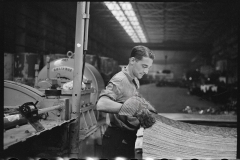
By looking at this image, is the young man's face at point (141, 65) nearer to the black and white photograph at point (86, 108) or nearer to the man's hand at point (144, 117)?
the black and white photograph at point (86, 108)

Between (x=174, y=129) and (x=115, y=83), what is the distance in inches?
21.8

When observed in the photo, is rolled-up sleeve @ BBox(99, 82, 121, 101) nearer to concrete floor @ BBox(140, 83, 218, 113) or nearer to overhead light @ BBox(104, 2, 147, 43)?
concrete floor @ BBox(140, 83, 218, 113)

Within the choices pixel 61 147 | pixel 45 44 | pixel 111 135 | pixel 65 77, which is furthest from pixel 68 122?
pixel 45 44

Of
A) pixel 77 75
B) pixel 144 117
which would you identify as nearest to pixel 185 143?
pixel 144 117

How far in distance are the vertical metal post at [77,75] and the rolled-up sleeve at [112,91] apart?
64 centimetres

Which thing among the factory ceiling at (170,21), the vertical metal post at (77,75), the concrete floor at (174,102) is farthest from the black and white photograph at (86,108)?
the factory ceiling at (170,21)

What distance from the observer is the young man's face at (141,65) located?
1798 mm

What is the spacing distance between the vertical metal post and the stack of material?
93cm

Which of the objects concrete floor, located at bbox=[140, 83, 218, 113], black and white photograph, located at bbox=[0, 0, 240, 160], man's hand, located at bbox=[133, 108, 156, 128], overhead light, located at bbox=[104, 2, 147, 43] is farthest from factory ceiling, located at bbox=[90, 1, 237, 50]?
man's hand, located at bbox=[133, 108, 156, 128]

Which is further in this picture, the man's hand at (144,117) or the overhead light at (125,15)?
the overhead light at (125,15)

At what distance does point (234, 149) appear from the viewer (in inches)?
57.2

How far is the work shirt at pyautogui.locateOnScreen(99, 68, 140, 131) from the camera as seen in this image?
172cm

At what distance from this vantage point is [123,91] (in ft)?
5.82

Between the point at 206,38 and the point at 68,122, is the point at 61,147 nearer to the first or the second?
the point at 68,122
